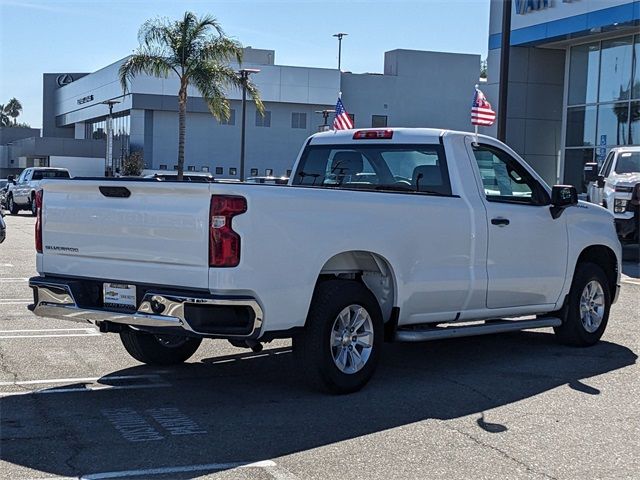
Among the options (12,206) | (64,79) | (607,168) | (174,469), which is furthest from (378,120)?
(174,469)

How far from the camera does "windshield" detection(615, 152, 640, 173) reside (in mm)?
20953

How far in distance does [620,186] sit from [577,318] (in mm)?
11672

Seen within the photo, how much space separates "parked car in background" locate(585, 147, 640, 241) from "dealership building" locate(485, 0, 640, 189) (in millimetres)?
4759

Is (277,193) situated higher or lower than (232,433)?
higher

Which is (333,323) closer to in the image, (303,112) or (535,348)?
(535,348)

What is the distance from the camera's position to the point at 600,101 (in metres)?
30.4

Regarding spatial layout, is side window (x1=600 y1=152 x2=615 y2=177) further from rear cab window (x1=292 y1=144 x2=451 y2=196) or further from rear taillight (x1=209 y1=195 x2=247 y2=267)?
rear taillight (x1=209 y1=195 x2=247 y2=267)

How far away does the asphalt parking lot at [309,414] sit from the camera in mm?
5258

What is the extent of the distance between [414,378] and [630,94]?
2338 cm

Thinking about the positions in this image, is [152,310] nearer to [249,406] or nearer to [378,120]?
[249,406]

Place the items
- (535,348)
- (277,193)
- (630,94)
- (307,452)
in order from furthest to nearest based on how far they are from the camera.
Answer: (630,94)
(535,348)
(277,193)
(307,452)

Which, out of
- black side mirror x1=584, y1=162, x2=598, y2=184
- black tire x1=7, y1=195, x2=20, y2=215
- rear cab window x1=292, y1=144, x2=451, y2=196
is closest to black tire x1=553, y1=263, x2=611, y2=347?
rear cab window x1=292, y1=144, x2=451, y2=196

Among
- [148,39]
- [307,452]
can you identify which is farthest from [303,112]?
[307,452]

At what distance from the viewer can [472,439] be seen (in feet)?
19.2
